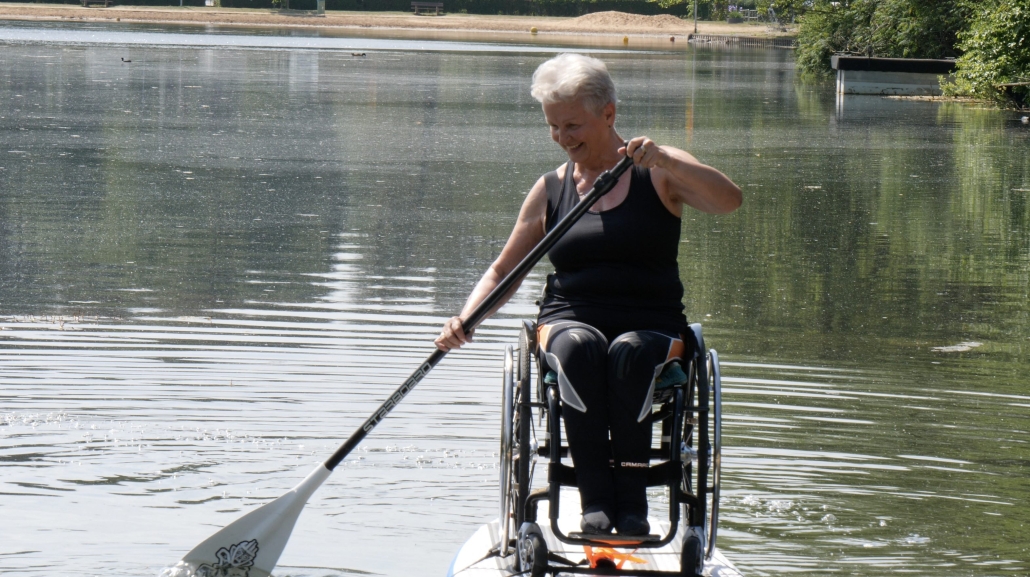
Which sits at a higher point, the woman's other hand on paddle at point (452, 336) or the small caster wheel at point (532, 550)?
the woman's other hand on paddle at point (452, 336)

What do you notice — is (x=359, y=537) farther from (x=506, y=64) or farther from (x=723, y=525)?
(x=506, y=64)

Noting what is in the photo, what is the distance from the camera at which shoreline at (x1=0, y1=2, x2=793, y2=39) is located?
228 feet

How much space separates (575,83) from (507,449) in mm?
970

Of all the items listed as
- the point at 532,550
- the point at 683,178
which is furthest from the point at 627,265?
the point at 532,550

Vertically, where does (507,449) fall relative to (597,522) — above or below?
above

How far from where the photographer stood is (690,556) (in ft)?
11.2

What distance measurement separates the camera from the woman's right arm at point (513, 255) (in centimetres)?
387

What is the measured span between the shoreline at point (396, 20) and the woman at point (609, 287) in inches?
2495

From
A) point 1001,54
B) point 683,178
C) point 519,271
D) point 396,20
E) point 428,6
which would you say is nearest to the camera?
point 683,178

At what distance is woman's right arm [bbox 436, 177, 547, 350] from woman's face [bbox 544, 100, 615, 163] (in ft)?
0.58

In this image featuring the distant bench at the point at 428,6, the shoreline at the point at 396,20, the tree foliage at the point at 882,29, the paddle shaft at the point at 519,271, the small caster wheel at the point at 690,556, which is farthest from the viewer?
the distant bench at the point at 428,6

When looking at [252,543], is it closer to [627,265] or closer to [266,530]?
[266,530]

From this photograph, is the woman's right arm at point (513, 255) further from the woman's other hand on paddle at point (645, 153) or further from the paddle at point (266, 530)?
the woman's other hand on paddle at point (645, 153)

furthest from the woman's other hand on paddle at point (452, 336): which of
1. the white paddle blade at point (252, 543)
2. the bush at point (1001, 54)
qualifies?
the bush at point (1001, 54)
